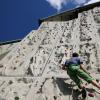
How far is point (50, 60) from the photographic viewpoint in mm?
8773

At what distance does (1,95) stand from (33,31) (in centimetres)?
474

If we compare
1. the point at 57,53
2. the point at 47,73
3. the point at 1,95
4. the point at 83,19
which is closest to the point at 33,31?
the point at 83,19

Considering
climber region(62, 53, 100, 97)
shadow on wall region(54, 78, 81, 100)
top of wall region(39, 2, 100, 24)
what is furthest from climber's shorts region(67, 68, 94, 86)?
top of wall region(39, 2, 100, 24)

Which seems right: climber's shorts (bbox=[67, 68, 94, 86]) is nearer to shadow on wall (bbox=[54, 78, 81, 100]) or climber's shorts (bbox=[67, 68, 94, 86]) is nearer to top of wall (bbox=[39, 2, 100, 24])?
shadow on wall (bbox=[54, 78, 81, 100])

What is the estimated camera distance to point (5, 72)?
888 cm

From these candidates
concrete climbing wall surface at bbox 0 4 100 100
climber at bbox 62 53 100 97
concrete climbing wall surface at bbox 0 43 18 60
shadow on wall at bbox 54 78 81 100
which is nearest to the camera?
climber at bbox 62 53 100 97

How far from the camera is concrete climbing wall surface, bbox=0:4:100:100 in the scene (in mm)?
7258

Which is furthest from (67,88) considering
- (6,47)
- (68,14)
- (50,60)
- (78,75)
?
(6,47)

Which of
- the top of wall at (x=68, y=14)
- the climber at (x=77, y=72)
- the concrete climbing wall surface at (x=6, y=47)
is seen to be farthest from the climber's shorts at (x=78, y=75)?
the concrete climbing wall surface at (x=6, y=47)

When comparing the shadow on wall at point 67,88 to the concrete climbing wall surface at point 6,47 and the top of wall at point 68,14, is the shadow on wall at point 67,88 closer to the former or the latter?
the top of wall at point 68,14

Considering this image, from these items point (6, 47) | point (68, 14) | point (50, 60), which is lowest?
point (50, 60)

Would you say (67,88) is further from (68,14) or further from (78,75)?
(68,14)

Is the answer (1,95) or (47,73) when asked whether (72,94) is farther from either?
(1,95)

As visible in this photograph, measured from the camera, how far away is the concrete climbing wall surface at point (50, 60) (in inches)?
286
